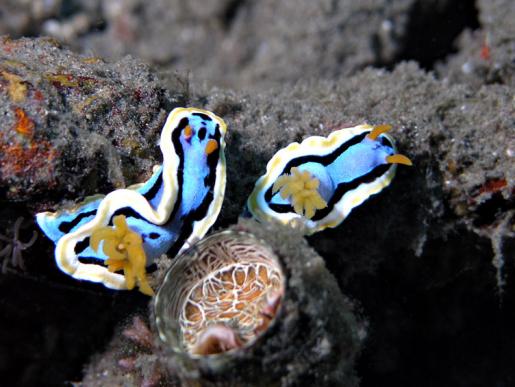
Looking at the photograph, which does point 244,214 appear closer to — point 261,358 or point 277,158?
point 277,158

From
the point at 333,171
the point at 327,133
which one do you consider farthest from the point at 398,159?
the point at 327,133

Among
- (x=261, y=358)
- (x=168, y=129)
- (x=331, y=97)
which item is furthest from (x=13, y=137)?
(x=331, y=97)

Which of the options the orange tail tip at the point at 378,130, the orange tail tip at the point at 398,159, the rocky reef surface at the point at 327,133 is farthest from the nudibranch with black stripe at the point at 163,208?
the orange tail tip at the point at 398,159

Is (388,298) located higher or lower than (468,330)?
higher

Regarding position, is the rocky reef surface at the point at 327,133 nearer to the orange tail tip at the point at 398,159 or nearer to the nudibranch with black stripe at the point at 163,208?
the nudibranch with black stripe at the point at 163,208

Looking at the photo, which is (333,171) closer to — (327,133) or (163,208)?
(327,133)

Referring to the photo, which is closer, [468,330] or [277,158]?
[277,158]

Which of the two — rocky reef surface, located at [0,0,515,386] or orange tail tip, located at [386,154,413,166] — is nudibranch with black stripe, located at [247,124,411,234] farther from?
rocky reef surface, located at [0,0,515,386]
